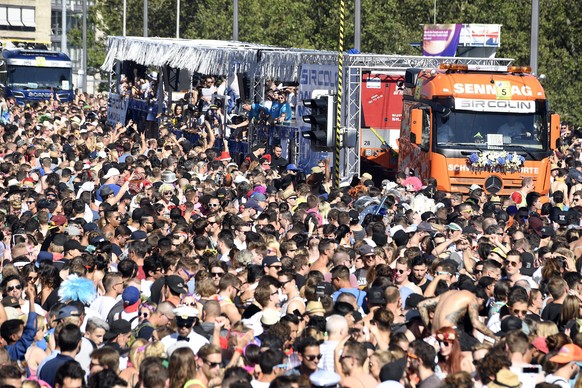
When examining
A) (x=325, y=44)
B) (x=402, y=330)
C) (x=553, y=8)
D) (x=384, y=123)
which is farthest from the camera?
(x=325, y=44)

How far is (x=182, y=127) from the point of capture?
37.9 m

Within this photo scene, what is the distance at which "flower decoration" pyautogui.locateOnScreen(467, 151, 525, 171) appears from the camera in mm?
24672

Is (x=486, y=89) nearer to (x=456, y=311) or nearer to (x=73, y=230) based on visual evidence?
(x=73, y=230)

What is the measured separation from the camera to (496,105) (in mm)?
24938

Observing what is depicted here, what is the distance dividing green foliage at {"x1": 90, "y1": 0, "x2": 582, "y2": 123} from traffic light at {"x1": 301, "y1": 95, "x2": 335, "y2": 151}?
21.4 metres

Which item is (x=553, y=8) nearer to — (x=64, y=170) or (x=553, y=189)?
(x=553, y=189)

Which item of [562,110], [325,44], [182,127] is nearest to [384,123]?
[182,127]

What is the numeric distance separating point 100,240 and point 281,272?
3592 millimetres

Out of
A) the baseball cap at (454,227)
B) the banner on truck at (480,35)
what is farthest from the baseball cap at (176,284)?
the banner on truck at (480,35)

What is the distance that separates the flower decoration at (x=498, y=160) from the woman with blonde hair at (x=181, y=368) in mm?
15534

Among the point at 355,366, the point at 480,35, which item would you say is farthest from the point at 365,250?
the point at 480,35

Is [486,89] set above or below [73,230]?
above

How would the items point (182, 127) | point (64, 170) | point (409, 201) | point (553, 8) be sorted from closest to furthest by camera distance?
1. point (409, 201)
2. point (64, 170)
3. point (182, 127)
4. point (553, 8)

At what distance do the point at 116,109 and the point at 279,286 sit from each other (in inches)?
1327
